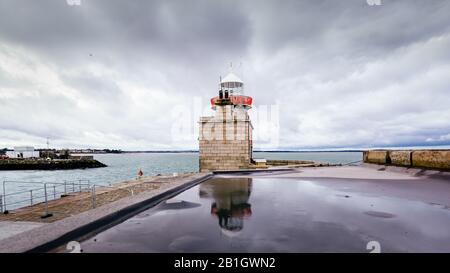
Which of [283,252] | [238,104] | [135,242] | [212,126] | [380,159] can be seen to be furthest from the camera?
[238,104]

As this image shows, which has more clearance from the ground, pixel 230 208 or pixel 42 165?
pixel 230 208

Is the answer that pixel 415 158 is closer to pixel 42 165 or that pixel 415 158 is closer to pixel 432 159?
pixel 432 159

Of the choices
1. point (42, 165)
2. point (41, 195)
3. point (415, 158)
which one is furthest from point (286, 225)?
point (42, 165)

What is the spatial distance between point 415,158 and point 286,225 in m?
13.0

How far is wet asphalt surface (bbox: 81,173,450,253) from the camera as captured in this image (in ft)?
11.4

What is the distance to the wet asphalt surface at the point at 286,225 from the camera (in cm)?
348

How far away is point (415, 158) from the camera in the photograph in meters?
12.9

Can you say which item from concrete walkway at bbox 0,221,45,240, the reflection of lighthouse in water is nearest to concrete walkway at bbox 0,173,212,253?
concrete walkway at bbox 0,221,45,240

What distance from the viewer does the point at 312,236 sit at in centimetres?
388

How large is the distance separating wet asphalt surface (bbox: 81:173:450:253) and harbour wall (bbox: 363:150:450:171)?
5.27 meters

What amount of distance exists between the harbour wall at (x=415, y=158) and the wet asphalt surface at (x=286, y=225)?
527cm
